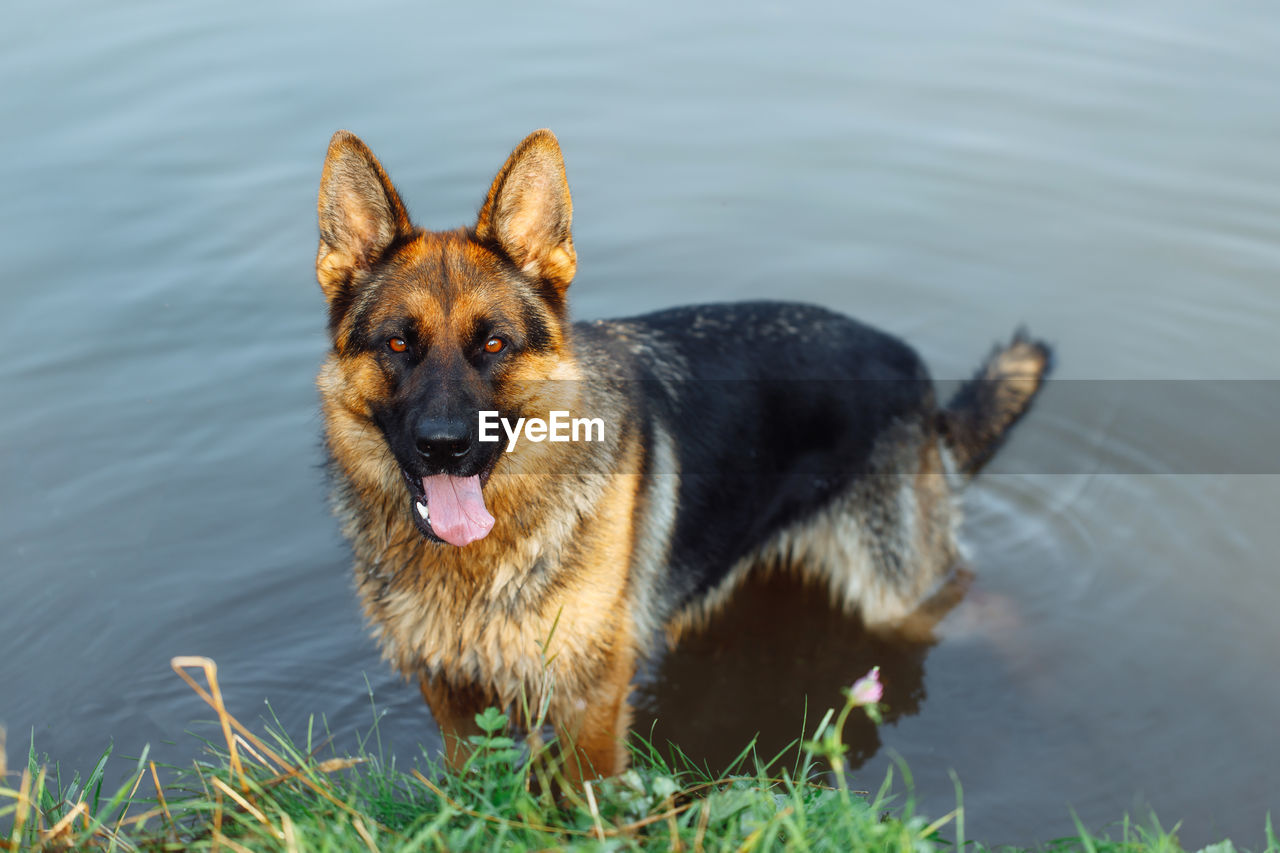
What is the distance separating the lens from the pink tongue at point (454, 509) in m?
3.27

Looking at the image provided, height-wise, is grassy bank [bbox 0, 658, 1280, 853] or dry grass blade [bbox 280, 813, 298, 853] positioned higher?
dry grass blade [bbox 280, 813, 298, 853]

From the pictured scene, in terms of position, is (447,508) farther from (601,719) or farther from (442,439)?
(601,719)

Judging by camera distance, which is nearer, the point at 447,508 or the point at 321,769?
the point at 321,769

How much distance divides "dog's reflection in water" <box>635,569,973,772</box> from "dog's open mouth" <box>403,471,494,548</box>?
1863 mm

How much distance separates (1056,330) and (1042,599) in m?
2.70

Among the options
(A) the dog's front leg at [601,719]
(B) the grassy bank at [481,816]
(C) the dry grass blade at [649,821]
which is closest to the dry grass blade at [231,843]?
(B) the grassy bank at [481,816]

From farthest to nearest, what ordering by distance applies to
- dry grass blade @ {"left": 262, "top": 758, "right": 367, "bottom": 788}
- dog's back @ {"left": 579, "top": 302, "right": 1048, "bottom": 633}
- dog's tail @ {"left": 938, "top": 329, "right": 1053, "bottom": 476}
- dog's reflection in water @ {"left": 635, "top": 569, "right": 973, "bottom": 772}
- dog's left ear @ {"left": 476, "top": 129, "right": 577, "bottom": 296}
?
1. dog's tail @ {"left": 938, "top": 329, "right": 1053, "bottom": 476}
2. dog's reflection in water @ {"left": 635, "top": 569, "right": 973, "bottom": 772}
3. dog's back @ {"left": 579, "top": 302, "right": 1048, "bottom": 633}
4. dog's left ear @ {"left": 476, "top": 129, "right": 577, "bottom": 296}
5. dry grass blade @ {"left": 262, "top": 758, "right": 367, "bottom": 788}

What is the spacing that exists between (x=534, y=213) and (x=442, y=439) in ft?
2.97

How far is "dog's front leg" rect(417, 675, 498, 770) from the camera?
3744mm

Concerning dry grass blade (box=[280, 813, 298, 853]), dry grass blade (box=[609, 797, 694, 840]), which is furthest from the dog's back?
dry grass blade (box=[280, 813, 298, 853])

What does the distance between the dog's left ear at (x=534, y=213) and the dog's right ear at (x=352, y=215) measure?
31 centimetres

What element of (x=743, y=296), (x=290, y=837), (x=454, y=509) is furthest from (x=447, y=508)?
(x=743, y=296)

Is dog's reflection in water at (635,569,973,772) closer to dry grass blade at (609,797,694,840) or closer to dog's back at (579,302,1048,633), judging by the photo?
dog's back at (579,302,1048,633)

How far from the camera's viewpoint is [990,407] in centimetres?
518
